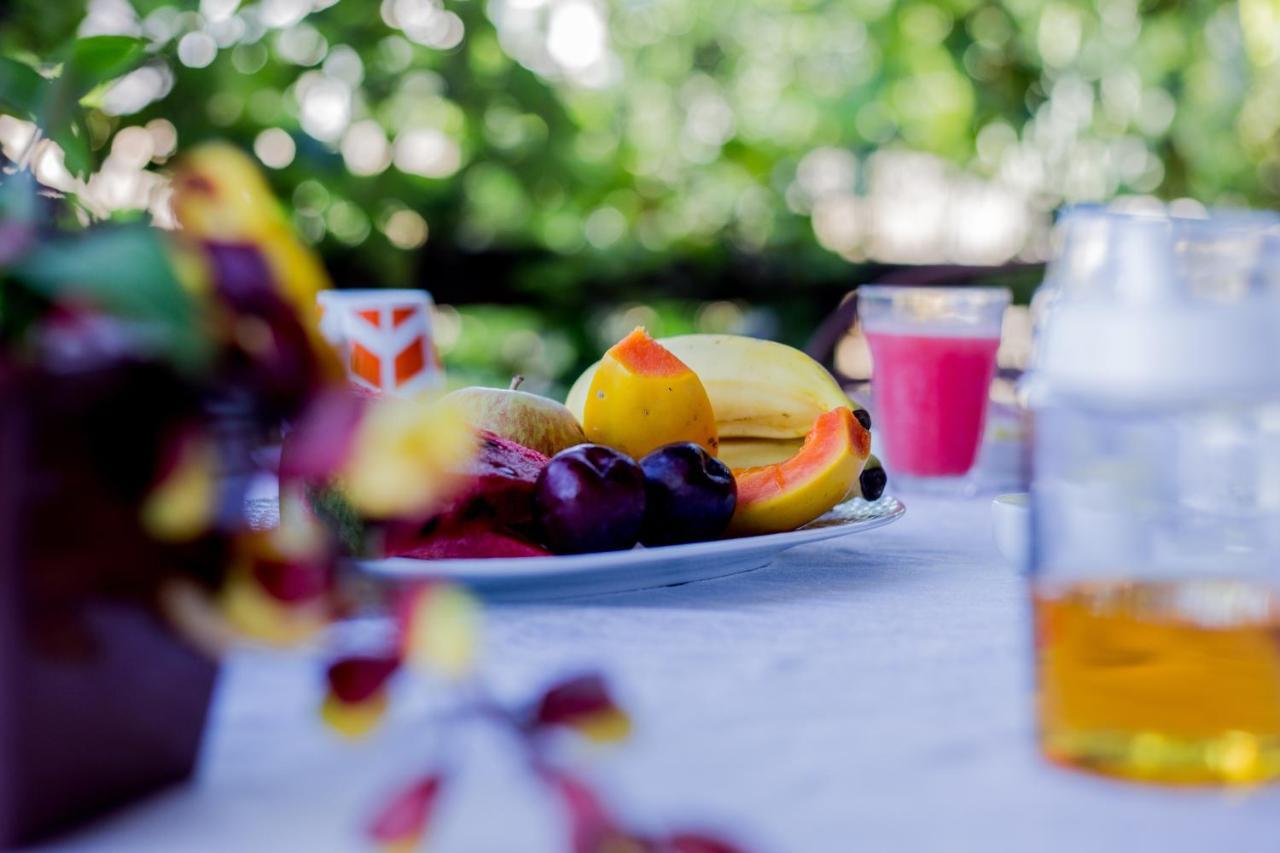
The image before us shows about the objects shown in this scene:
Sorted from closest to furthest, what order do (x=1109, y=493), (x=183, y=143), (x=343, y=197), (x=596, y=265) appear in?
(x=1109, y=493) < (x=183, y=143) < (x=343, y=197) < (x=596, y=265)

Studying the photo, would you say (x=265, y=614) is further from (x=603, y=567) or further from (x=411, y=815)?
(x=603, y=567)

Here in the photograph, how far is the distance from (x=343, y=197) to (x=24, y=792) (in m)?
2.14

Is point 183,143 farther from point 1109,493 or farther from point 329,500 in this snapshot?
point 1109,493

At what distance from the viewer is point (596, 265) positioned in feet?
9.51

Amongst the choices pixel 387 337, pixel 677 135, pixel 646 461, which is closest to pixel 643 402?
pixel 646 461

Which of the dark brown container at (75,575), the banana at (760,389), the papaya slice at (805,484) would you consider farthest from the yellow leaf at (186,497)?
the banana at (760,389)

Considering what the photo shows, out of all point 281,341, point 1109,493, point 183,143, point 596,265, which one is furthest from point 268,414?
point 596,265

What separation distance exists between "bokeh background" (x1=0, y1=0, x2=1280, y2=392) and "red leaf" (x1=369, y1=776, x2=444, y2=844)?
1.92 m

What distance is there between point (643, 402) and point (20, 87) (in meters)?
0.39

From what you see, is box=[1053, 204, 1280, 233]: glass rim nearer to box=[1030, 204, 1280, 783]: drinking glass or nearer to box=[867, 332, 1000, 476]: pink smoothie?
box=[1030, 204, 1280, 783]: drinking glass

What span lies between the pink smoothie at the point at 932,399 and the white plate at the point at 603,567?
0.43 m

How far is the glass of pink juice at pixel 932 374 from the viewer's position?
3.95 ft

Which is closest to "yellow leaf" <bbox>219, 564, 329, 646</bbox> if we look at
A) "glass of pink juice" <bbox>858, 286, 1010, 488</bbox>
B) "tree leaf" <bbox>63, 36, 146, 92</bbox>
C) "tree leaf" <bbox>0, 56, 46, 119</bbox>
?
"tree leaf" <bbox>63, 36, 146, 92</bbox>

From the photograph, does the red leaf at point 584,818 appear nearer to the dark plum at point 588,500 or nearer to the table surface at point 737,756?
the table surface at point 737,756
